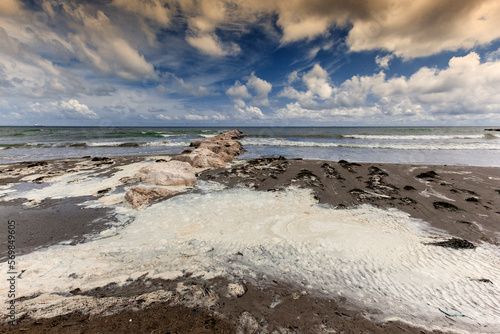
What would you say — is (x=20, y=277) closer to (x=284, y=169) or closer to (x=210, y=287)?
(x=210, y=287)

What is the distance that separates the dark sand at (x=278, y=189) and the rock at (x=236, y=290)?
0.07 meters

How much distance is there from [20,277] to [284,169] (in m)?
10.2

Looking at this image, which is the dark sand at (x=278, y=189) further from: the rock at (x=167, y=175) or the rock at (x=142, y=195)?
the rock at (x=167, y=175)

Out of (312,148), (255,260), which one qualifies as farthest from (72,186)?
(312,148)

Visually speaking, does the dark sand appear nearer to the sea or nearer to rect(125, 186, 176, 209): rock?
rect(125, 186, 176, 209): rock

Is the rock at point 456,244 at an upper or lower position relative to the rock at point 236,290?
upper

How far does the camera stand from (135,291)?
118 inches

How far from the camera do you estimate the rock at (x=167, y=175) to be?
830 cm

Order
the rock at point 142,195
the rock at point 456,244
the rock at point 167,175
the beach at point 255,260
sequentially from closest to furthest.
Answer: the beach at point 255,260 → the rock at point 456,244 → the rock at point 142,195 → the rock at point 167,175

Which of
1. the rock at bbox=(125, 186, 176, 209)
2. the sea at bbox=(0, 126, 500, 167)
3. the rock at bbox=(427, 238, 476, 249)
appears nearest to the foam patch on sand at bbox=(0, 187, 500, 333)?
the rock at bbox=(427, 238, 476, 249)

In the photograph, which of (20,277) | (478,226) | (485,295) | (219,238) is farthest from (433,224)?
(20,277)

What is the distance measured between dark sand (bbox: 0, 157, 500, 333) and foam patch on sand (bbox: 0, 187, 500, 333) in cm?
27

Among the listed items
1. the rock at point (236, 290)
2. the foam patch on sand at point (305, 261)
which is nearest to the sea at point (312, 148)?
the foam patch on sand at point (305, 261)

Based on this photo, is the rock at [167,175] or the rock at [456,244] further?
the rock at [167,175]
